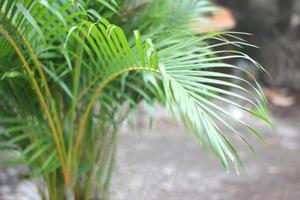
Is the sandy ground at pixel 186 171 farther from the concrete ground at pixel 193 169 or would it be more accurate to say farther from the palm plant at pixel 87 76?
the palm plant at pixel 87 76

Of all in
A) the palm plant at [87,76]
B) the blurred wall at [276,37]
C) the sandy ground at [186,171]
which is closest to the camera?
the palm plant at [87,76]

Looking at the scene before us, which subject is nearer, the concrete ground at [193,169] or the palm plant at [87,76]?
the palm plant at [87,76]


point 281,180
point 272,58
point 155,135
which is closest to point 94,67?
point 281,180

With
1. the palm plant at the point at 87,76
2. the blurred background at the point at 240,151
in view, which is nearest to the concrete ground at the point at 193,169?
the blurred background at the point at 240,151

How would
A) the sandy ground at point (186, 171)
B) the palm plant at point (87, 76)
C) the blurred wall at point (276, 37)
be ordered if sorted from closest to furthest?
1. the palm plant at point (87, 76)
2. the sandy ground at point (186, 171)
3. the blurred wall at point (276, 37)

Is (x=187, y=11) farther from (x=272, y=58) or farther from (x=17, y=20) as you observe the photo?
(x=272, y=58)

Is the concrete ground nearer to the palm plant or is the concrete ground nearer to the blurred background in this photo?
the blurred background

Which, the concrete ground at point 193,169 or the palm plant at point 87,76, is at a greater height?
the palm plant at point 87,76

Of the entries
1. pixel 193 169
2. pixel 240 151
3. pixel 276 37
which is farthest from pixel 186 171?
pixel 276 37
